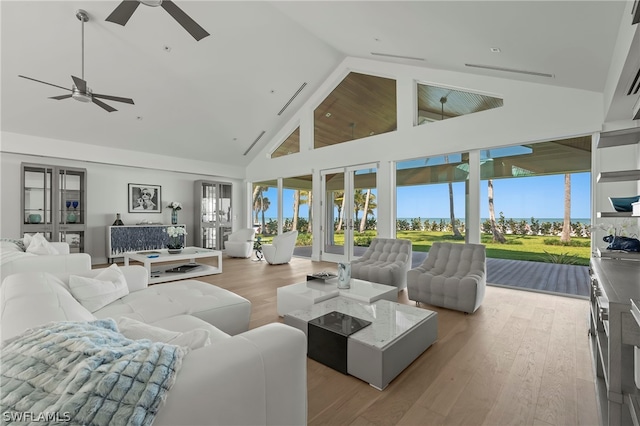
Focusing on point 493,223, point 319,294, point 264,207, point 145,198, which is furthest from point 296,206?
point 319,294

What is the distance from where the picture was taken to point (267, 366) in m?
1.04

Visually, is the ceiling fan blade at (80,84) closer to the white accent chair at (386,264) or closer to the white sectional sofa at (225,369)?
the white sectional sofa at (225,369)

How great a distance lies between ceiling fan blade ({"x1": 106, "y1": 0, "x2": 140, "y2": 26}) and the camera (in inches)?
103

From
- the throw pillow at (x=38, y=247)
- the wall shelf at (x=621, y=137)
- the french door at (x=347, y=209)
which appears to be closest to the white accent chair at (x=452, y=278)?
the wall shelf at (x=621, y=137)

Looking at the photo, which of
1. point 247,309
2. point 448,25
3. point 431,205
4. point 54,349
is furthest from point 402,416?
point 431,205

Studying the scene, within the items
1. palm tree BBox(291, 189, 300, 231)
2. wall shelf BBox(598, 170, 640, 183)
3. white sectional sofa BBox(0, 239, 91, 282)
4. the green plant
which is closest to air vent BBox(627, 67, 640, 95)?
wall shelf BBox(598, 170, 640, 183)

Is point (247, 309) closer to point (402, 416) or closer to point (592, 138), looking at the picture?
point (402, 416)

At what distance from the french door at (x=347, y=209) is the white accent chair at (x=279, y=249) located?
899 mm

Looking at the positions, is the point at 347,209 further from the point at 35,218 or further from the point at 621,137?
the point at 35,218

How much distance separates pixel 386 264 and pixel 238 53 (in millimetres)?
4562

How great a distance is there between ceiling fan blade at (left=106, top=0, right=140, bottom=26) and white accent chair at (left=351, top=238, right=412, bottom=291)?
155 inches

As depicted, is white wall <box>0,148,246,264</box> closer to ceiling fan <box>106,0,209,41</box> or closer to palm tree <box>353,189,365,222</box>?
palm tree <box>353,189,365,222</box>

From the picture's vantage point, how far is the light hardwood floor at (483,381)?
1701mm

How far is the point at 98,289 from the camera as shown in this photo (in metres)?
2.27
